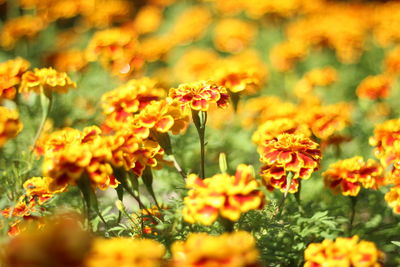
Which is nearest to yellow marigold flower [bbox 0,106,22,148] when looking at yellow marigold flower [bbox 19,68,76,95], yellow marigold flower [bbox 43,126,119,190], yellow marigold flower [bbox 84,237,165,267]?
yellow marigold flower [bbox 43,126,119,190]

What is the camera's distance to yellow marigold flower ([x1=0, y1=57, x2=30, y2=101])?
82.2 inches

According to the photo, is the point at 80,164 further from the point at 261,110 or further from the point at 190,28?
the point at 190,28

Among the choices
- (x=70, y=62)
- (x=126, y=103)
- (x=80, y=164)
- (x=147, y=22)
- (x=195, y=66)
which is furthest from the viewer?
(x=147, y=22)

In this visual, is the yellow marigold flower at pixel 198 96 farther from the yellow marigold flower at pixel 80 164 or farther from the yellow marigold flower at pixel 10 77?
the yellow marigold flower at pixel 10 77

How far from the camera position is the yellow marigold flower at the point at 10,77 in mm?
2088

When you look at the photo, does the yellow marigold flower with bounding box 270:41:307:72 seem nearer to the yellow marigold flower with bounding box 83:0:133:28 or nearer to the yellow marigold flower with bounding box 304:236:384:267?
the yellow marigold flower with bounding box 83:0:133:28

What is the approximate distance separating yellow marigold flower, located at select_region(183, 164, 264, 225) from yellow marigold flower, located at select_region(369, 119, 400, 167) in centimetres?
83

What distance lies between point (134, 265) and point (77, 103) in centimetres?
248

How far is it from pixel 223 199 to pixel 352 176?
2.87ft

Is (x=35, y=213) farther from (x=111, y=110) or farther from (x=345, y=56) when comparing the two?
(x=345, y=56)

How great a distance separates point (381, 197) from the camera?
246cm

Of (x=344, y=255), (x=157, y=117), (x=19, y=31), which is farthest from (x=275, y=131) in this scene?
(x=19, y=31)

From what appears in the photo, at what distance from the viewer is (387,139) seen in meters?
1.96

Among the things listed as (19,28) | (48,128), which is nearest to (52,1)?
(19,28)
